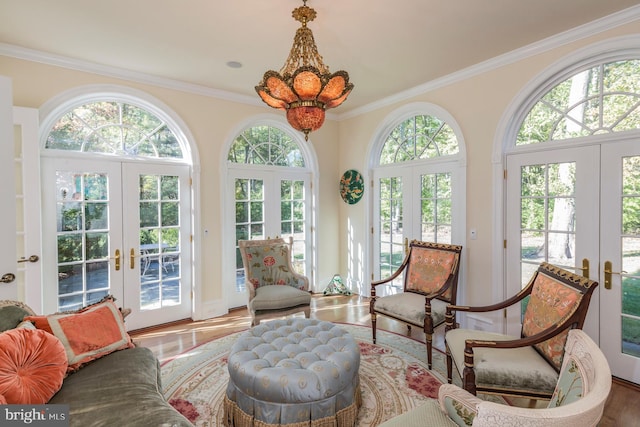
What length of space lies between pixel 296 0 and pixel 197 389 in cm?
297

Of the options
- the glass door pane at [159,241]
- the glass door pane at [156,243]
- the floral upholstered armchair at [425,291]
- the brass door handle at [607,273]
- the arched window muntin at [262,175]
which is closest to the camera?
the brass door handle at [607,273]

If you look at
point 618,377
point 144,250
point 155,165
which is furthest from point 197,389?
point 618,377

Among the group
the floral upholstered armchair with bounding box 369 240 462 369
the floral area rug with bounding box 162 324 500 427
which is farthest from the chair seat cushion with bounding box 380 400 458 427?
the floral upholstered armchair with bounding box 369 240 462 369

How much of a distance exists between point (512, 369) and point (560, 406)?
79 centimetres

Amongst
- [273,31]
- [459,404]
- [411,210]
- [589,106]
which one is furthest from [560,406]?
[411,210]

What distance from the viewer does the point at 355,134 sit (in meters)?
4.92

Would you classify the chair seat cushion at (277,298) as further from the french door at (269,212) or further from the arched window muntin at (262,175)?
the arched window muntin at (262,175)

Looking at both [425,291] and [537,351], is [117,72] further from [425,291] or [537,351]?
[537,351]

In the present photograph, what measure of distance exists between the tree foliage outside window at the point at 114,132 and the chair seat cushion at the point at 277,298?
2007 millimetres

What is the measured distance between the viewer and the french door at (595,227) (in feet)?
8.11

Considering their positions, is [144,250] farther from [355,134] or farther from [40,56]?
[355,134]

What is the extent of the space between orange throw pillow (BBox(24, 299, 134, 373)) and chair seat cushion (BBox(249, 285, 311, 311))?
125cm

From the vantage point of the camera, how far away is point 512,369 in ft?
6.08

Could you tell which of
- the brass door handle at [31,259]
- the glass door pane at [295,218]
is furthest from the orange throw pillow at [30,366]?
the glass door pane at [295,218]
